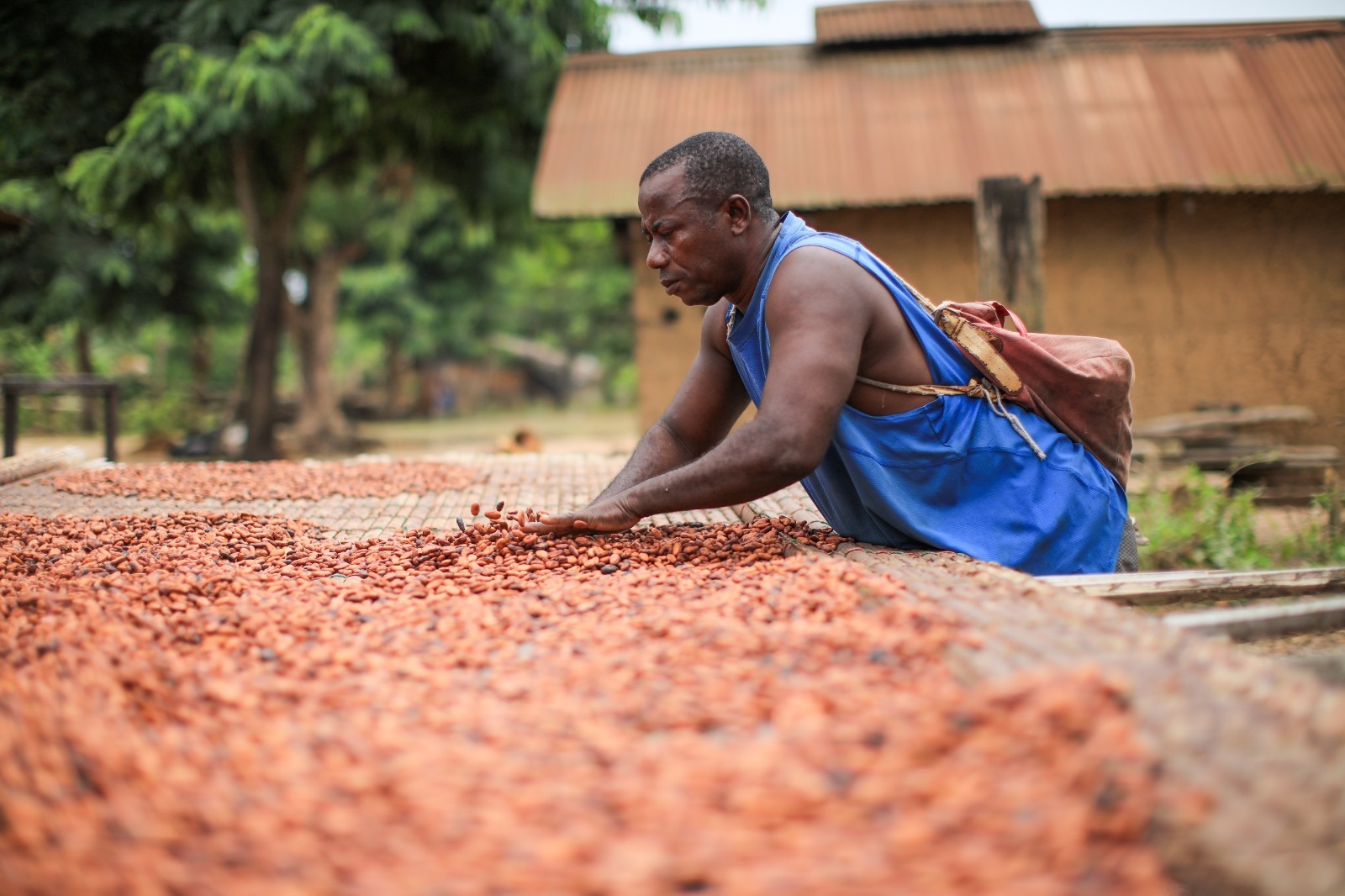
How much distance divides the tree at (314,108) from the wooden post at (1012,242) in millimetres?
5319

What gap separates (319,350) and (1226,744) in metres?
13.5

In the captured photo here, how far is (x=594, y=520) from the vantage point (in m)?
2.33

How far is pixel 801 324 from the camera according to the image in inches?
81.3

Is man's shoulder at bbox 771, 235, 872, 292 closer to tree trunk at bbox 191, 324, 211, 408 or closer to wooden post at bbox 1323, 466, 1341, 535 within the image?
wooden post at bbox 1323, 466, 1341, 535

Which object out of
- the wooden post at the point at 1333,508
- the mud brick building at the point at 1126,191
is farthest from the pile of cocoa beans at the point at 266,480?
the wooden post at the point at 1333,508

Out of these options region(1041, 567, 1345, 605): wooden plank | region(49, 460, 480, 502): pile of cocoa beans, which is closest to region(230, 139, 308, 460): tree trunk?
region(49, 460, 480, 502): pile of cocoa beans

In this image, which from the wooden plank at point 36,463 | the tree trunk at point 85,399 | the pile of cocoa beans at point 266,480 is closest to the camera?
the pile of cocoa beans at point 266,480

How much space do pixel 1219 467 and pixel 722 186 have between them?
5724 mm

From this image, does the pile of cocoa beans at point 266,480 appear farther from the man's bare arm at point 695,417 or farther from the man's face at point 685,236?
the man's face at point 685,236

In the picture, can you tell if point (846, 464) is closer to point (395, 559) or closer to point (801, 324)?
point (801, 324)

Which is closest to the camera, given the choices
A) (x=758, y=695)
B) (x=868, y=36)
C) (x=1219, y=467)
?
(x=758, y=695)

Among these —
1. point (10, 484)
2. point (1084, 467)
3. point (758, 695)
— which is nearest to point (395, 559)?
point (758, 695)

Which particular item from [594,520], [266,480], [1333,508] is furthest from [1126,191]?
[266,480]

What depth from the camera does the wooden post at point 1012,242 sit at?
15.3ft
